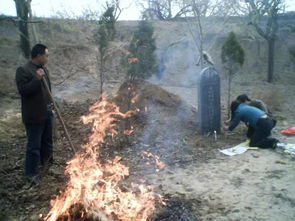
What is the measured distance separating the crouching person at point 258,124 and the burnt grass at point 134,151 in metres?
0.72

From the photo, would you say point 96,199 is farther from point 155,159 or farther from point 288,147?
point 288,147

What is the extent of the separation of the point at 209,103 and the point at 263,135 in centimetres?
175

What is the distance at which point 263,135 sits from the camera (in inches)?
294

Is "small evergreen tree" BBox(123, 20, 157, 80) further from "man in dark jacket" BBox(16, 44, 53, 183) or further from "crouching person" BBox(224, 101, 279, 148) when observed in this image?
"man in dark jacket" BBox(16, 44, 53, 183)

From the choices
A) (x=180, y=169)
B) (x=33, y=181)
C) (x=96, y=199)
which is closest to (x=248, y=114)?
(x=180, y=169)

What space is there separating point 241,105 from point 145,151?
8.51 feet

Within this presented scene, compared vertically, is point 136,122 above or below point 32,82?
below

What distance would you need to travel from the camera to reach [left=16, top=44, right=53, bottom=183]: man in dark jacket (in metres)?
5.20

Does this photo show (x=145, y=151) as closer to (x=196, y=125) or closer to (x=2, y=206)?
(x=196, y=125)

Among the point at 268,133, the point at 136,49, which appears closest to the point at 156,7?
the point at 136,49

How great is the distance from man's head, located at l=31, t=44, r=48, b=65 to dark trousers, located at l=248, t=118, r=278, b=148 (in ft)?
16.2

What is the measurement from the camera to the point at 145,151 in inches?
291

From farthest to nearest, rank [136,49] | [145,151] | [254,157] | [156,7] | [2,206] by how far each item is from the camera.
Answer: [156,7] < [136,49] < [145,151] < [254,157] < [2,206]

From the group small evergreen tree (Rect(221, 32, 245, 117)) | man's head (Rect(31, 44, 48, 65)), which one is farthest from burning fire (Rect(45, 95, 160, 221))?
small evergreen tree (Rect(221, 32, 245, 117))
